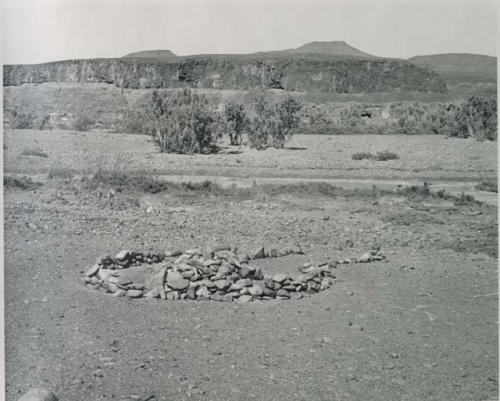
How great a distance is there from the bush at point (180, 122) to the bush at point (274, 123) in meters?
0.55

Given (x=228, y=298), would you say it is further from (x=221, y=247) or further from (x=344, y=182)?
(x=344, y=182)

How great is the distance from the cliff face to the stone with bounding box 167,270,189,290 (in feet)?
8.12

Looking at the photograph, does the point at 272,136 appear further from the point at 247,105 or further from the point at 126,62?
the point at 126,62

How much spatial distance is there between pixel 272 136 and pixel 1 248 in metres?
3.58

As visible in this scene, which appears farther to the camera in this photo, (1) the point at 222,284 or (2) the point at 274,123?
(2) the point at 274,123

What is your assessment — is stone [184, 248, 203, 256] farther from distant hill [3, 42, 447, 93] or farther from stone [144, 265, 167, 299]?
distant hill [3, 42, 447, 93]

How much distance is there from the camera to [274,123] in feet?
23.8

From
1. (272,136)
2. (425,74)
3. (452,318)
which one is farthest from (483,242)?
(272,136)

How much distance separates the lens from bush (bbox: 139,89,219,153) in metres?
7.08

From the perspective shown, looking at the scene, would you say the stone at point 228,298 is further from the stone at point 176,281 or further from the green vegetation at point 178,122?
the green vegetation at point 178,122

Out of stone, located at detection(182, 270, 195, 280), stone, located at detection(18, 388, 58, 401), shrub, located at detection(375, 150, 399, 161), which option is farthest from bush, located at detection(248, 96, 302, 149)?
stone, located at detection(18, 388, 58, 401)

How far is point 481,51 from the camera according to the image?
17.5 feet

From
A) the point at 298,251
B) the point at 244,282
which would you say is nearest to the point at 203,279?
the point at 244,282

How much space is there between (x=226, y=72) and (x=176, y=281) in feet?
10.4
